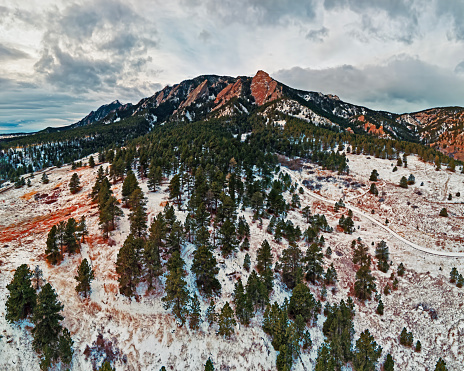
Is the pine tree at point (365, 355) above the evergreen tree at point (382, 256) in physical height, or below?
below

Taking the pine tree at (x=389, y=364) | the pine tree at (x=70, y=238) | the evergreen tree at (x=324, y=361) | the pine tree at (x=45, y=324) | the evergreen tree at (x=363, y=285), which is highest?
the pine tree at (x=70, y=238)

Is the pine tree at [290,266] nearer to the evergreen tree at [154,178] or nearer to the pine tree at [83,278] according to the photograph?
the pine tree at [83,278]

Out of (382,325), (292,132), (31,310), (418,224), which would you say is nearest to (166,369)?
(31,310)

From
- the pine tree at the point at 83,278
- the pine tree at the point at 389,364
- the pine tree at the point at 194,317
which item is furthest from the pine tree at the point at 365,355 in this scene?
the pine tree at the point at 83,278

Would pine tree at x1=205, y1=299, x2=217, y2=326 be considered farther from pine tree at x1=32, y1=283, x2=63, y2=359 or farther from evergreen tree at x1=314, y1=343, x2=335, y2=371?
pine tree at x1=32, y1=283, x2=63, y2=359

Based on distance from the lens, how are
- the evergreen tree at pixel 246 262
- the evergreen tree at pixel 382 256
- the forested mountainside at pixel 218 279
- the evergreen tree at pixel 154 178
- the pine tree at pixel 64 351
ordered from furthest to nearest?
the evergreen tree at pixel 154 178, the evergreen tree at pixel 382 256, the evergreen tree at pixel 246 262, the forested mountainside at pixel 218 279, the pine tree at pixel 64 351

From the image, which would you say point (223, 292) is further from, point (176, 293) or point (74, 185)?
point (74, 185)
